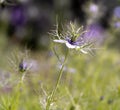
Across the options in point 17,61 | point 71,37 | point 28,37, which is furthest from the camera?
point 28,37

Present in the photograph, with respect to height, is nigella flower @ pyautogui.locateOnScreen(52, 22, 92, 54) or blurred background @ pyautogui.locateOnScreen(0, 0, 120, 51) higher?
nigella flower @ pyautogui.locateOnScreen(52, 22, 92, 54)

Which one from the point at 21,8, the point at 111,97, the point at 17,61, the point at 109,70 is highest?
the point at 17,61

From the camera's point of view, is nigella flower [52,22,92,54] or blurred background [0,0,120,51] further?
blurred background [0,0,120,51]

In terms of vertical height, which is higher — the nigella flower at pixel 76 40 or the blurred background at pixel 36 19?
the nigella flower at pixel 76 40

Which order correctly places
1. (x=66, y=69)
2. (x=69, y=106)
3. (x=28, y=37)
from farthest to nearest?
(x=28, y=37) < (x=66, y=69) < (x=69, y=106)

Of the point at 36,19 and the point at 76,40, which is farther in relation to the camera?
the point at 36,19

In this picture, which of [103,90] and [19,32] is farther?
[19,32]

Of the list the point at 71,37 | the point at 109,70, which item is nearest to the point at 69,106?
the point at 71,37

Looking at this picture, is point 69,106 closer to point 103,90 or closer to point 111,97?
point 111,97

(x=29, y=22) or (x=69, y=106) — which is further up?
(x=69, y=106)

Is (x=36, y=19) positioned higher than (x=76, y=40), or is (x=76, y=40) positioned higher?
(x=76, y=40)

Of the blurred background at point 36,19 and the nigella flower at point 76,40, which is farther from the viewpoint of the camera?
the blurred background at point 36,19
